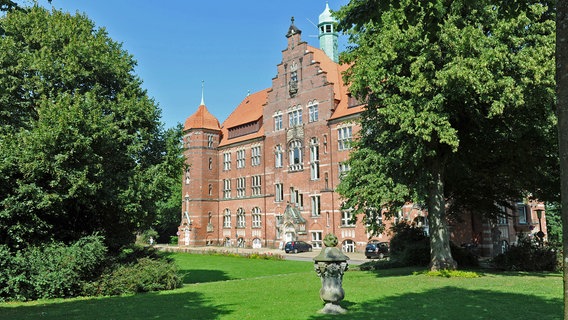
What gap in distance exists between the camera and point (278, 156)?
49.3 meters

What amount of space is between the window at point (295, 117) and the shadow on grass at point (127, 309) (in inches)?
1285

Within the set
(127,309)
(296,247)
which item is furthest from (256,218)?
(127,309)

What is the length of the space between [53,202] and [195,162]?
135 feet

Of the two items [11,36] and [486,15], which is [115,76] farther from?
[486,15]

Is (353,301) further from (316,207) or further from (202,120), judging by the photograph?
(202,120)

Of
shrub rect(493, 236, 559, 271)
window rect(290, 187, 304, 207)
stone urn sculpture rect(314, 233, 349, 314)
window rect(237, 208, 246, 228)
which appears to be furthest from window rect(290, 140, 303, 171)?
stone urn sculpture rect(314, 233, 349, 314)

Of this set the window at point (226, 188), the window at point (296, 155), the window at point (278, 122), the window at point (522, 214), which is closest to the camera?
the window at point (522, 214)

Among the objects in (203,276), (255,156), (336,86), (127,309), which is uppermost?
(336,86)

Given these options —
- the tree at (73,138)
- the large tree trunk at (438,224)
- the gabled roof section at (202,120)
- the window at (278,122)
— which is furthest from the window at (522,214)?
the gabled roof section at (202,120)

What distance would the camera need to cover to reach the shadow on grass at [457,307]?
10.9 meters

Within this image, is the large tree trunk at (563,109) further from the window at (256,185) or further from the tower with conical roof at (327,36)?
the tower with conical roof at (327,36)

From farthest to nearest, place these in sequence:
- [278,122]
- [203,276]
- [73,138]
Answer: [278,122], [203,276], [73,138]

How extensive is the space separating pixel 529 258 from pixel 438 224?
5647 mm

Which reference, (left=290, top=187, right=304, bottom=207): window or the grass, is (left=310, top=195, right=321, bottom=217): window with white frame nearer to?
(left=290, top=187, right=304, bottom=207): window
